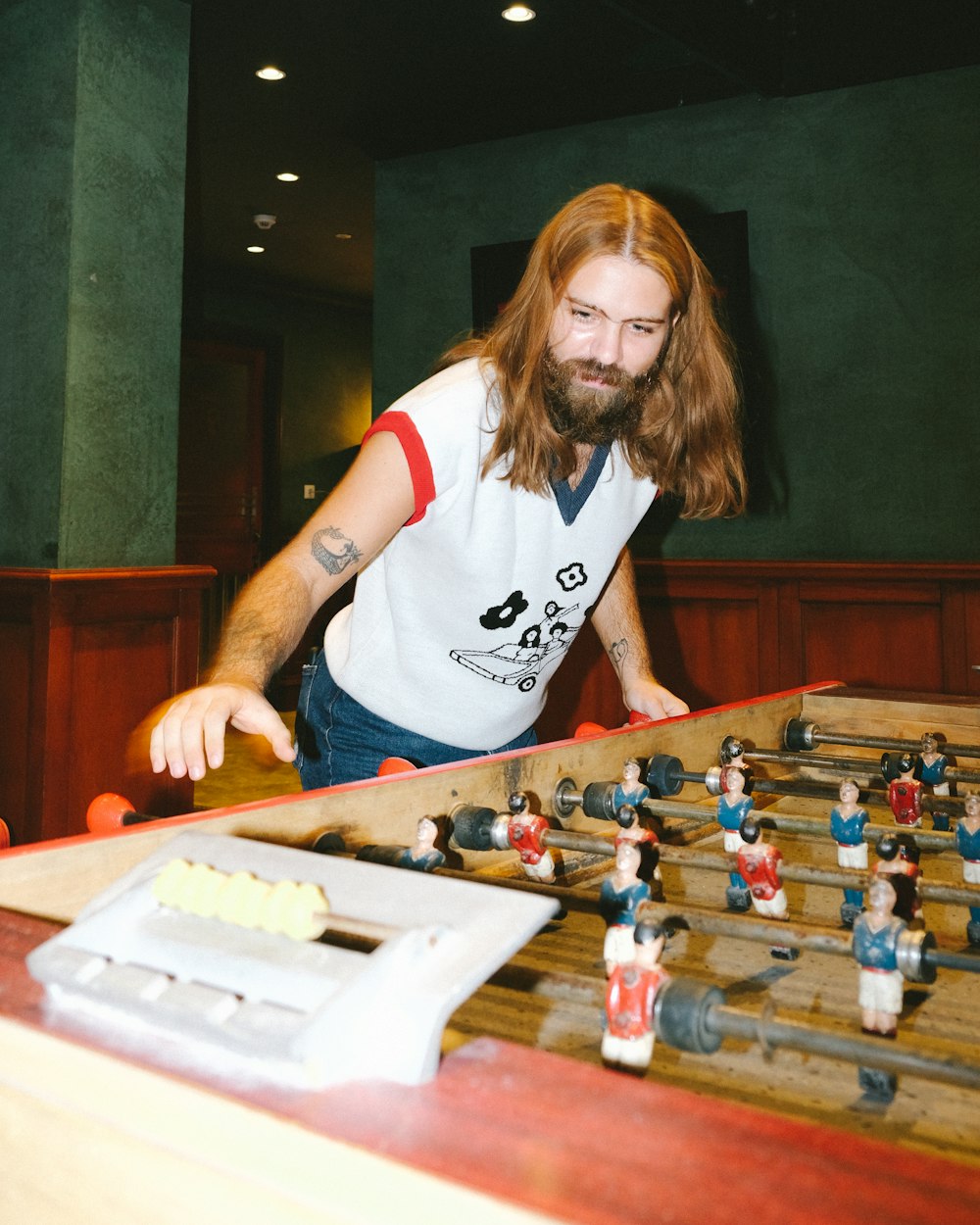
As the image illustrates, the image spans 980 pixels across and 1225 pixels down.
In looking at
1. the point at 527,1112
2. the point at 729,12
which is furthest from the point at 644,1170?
the point at 729,12

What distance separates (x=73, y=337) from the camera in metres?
3.35

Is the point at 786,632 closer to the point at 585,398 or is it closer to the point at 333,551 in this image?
the point at 585,398

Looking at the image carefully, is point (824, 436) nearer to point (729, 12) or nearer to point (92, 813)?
point (729, 12)

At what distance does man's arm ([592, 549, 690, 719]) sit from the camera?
2.04 meters

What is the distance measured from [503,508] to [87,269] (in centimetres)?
230

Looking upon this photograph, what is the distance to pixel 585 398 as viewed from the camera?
5.84 ft

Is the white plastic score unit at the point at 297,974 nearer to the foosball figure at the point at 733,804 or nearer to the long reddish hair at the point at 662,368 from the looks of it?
the foosball figure at the point at 733,804

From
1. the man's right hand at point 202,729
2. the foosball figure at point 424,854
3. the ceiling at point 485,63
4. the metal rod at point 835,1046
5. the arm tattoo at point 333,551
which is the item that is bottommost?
the metal rod at point 835,1046

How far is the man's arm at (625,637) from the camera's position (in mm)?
2043

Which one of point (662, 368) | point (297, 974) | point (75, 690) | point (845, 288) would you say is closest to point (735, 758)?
point (662, 368)

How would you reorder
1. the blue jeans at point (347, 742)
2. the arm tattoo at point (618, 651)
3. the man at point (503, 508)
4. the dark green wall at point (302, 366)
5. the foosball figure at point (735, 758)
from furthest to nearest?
the dark green wall at point (302, 366) → the arm tattoo at point (618, 651) → the blue jeans at point (347, 742) → the man at point (503, 508) → the foosball figure at point (735, 758)

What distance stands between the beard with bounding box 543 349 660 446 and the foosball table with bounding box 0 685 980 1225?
2.99 feet

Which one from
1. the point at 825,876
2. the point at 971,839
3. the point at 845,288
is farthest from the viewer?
the point at 845,288

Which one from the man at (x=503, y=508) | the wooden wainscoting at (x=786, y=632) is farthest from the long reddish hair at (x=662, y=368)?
the wooden wainscoting at (x=786, y=632)
